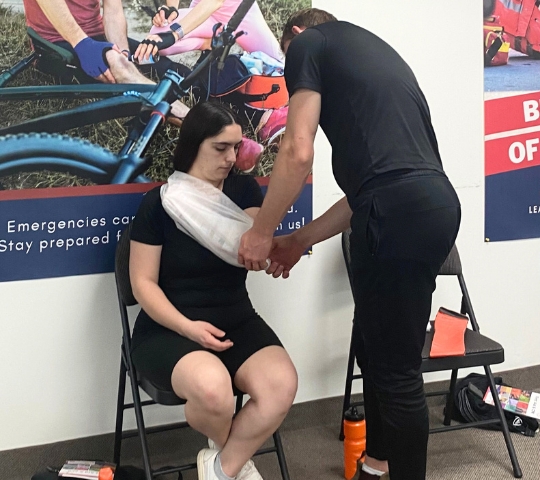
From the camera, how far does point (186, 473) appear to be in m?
2.13

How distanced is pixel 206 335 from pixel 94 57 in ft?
3.09

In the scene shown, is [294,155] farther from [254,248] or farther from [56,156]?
[56,156]

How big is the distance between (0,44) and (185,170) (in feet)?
2.16

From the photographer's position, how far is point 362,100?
1.46 metres

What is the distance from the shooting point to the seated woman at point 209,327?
5.45 ft

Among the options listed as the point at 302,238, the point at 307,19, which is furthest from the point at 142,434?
the point at 307,19

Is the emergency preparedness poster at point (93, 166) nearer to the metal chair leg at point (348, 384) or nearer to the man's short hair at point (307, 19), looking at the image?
the man's short hair at point (307, 19)

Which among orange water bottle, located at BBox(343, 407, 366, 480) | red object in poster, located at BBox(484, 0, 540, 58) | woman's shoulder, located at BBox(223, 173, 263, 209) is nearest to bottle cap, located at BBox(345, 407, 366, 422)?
orange water bottle, located at BBox(343, 407, 366, 480)

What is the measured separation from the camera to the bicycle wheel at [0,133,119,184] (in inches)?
75.6

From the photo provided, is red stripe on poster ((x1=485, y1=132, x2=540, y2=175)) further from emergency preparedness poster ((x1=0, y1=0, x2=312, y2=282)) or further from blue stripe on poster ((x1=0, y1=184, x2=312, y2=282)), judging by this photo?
blue stripe on poster ((x1=0, y1=184, x2=312, y2=282))

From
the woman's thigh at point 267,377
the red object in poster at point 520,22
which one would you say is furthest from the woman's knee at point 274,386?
the red object in poster at point 520,22

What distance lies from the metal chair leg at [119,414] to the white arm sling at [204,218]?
0.51 metres

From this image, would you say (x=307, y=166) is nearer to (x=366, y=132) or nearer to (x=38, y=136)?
(x=366, y=132)

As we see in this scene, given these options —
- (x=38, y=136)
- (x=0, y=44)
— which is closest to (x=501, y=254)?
(x=38, y=136)
